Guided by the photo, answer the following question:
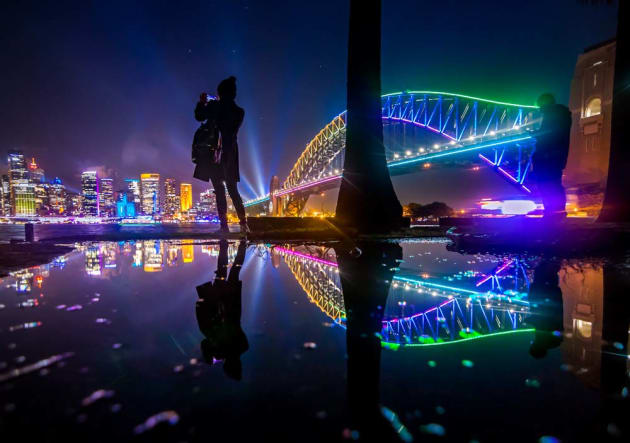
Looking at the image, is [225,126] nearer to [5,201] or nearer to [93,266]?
[93,266]

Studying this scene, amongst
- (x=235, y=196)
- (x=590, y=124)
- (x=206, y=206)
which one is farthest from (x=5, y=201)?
(x=590, y=124)

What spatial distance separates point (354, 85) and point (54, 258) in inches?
251

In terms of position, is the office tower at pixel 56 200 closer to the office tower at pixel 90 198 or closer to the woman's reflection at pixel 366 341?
the office tower at pixel 90 198

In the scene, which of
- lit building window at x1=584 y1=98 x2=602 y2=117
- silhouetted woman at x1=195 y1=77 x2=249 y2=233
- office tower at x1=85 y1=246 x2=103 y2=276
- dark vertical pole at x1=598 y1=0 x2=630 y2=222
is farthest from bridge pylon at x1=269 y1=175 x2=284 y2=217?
lit building window at x1=584 y1=98 x2=602 y2=117

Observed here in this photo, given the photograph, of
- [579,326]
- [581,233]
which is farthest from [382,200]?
[579,326]

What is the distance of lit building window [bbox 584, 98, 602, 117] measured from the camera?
1457 inches

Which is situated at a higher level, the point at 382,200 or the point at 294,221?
the point at 382,200

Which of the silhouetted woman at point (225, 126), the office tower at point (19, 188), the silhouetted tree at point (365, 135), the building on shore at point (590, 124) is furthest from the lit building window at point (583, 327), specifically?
the office tower at point (19, 188)

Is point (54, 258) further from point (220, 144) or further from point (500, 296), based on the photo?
point (500, 296)

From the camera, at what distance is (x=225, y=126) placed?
558cm

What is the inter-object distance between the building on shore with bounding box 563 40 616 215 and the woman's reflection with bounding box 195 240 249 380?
44.0m

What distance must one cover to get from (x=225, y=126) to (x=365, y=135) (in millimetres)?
3168

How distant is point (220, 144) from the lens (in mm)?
5656

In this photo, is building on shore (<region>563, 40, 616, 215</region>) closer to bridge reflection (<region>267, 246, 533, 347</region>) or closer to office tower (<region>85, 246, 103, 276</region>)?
bridge reflection (<region>267, 246, 533, 347</region>)
